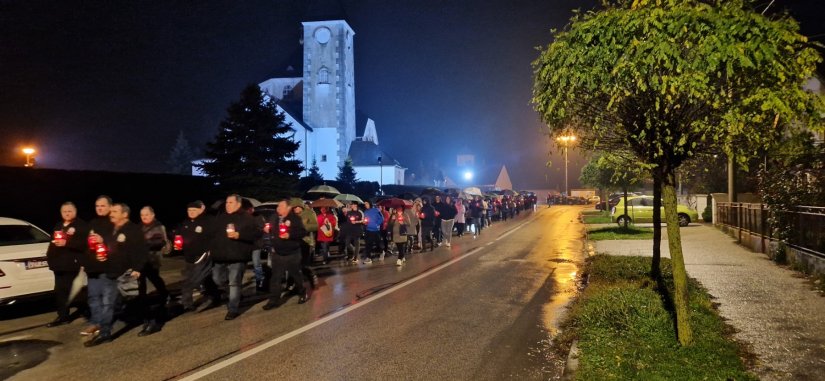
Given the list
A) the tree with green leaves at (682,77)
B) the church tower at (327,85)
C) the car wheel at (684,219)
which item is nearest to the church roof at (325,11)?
the church tower at (327,85)

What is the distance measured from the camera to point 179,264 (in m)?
15.5

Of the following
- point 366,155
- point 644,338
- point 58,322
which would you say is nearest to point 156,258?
point 58,322

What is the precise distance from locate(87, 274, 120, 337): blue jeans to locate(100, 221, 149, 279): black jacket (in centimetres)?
13

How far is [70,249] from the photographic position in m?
8.10

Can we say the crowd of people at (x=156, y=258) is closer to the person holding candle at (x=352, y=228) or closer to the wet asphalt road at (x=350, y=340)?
the wet asphalt road at (x=350, y=340)

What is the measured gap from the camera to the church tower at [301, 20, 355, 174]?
77.1m

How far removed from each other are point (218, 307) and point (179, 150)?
9781 centimetres

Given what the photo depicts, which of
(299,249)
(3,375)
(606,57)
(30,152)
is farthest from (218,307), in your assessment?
(30,152)

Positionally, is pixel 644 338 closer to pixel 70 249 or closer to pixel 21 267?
pixel 70 249

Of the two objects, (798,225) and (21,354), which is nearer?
(21,354)

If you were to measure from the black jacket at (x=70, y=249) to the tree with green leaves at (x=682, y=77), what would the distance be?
6.34 m

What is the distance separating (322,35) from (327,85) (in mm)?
6718

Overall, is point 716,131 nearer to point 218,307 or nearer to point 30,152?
point 218,307

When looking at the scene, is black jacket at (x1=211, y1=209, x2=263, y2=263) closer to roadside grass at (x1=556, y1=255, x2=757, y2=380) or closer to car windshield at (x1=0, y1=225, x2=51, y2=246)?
car windshield at (x1=0, y1=225, x2=51, y2=246)
